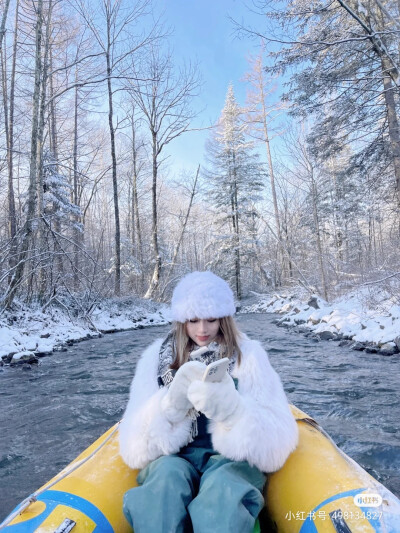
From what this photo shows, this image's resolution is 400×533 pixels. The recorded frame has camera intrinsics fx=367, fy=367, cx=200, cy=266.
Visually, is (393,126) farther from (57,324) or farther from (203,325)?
(57,324)

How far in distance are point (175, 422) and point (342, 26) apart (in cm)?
1065

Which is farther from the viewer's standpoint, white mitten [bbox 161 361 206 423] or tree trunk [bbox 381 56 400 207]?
tree trunk [bbox 381 56 400 207]

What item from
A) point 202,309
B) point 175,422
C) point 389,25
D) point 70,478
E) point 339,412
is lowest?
point 339,412

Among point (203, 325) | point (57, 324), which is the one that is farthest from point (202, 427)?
point (57, 324)

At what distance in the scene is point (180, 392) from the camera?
174 centimetres

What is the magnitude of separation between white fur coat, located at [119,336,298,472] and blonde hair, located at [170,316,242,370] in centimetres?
9

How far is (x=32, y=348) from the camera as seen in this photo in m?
7.32

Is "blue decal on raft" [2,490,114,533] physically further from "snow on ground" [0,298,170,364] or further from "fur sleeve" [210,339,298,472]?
"snow on ground" [0,298,170,364]

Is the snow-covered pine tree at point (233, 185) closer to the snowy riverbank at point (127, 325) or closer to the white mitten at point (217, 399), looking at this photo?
the snowy riverbank at point (127, 325)

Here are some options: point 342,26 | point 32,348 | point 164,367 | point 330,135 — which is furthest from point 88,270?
point 164,367

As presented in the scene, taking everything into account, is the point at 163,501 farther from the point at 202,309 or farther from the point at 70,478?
the point at 202,309

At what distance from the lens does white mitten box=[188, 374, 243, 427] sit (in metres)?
1.61

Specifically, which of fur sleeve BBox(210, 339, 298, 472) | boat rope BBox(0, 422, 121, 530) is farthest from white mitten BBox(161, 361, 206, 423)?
boat rope BBox(0, 422, 121, 530)

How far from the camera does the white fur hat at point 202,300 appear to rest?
211cm
